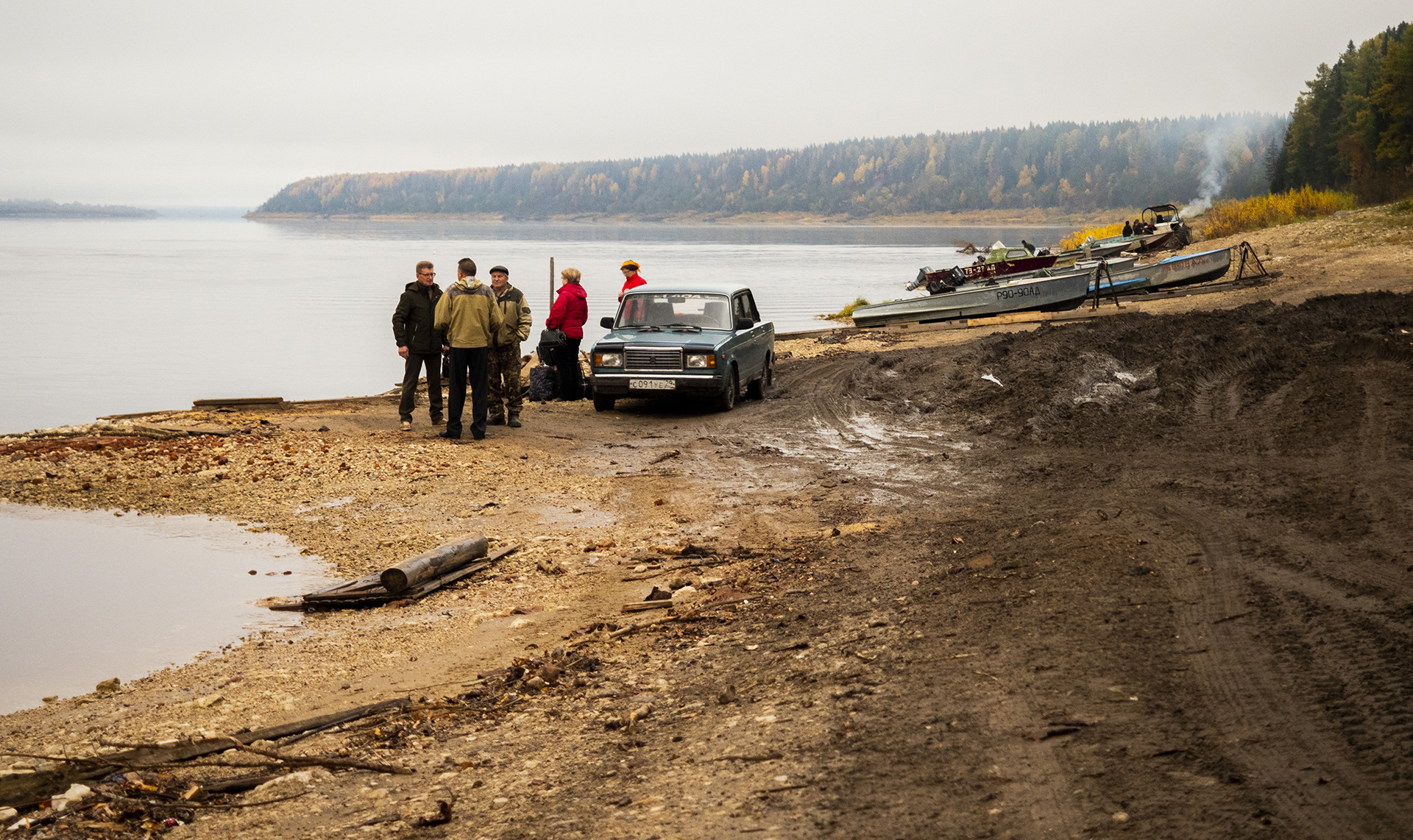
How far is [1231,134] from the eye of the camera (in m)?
198

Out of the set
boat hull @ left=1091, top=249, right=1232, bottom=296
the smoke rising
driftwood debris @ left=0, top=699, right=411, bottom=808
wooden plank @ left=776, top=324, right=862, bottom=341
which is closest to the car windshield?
wooden plank @ left=776, top=324, right=862, bottom=341

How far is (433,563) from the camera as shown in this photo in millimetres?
7699

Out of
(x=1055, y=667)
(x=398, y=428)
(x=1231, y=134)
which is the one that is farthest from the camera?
(x=1231, y=134)

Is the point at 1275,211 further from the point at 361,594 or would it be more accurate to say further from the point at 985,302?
the point at 361,594

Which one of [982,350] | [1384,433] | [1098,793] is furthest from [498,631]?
[982,350]

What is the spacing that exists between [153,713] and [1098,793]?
4433mm

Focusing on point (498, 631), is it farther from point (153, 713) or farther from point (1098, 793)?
point (1098, 793)

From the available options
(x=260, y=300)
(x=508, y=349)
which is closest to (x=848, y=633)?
(x=508, y=349)

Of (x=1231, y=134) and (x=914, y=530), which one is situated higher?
(x=1231, y=134)

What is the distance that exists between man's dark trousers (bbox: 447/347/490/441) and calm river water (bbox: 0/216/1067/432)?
326 inches

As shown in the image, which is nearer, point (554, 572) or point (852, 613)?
point (852, 613)

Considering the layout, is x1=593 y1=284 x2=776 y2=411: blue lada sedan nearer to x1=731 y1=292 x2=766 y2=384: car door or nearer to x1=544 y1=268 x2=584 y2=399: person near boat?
x1=731 y1=292 x2=766 y2=384: car door

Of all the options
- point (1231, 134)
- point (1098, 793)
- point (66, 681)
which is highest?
point (1231, 134)

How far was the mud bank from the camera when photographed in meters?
4.10
